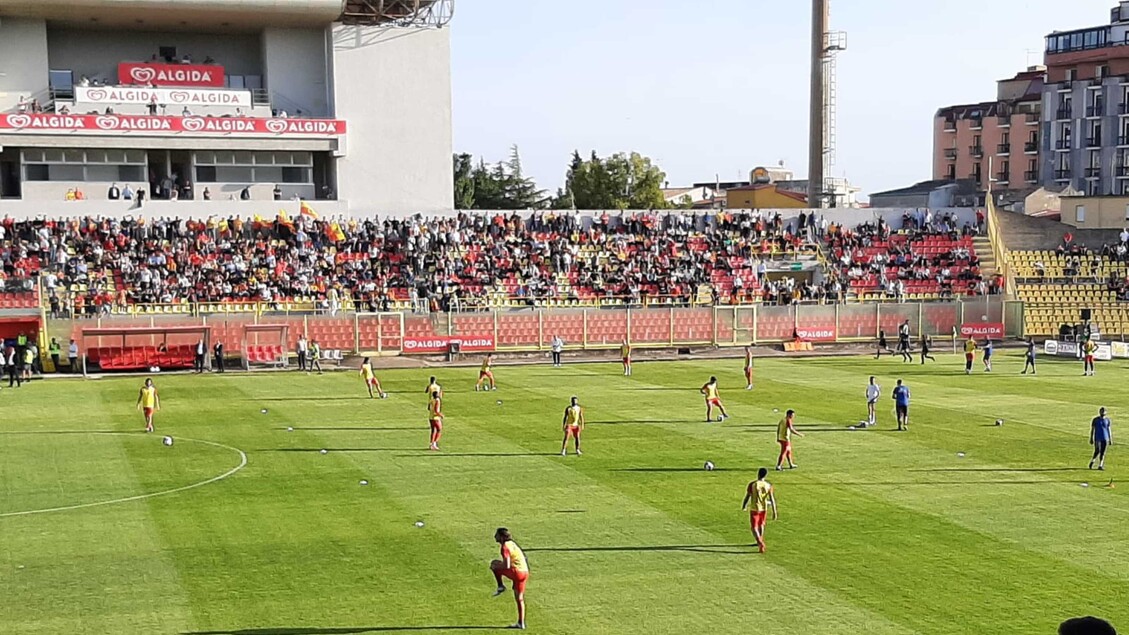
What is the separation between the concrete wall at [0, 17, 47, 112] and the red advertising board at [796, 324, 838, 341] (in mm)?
44727

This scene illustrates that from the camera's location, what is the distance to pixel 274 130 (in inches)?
2653

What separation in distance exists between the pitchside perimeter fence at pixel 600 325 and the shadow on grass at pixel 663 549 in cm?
3400

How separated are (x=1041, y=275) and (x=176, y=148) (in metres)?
49.7

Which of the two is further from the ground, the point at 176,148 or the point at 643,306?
the point at 176,148

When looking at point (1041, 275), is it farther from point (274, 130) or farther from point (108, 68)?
point (108, 68)

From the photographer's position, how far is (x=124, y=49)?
226ft

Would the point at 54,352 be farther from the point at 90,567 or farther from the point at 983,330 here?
the point at 983,330

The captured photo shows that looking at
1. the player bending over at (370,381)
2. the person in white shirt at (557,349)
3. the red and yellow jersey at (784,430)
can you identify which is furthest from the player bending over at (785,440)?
the person in white shirt at (557,349)

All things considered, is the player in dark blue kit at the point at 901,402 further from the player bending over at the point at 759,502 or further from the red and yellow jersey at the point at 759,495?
the red and yellow jersey at the point at 759,495

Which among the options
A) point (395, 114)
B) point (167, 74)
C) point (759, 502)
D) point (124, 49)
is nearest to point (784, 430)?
point (759, 502)

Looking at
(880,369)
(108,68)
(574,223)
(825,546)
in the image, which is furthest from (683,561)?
(108,68)

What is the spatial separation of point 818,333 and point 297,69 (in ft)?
116

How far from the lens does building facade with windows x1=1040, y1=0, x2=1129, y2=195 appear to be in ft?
336

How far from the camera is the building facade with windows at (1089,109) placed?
10250 centimetres
